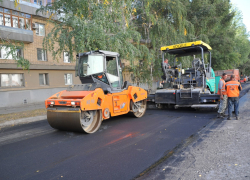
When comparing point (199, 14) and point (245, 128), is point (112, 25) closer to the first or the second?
point (245, 128)

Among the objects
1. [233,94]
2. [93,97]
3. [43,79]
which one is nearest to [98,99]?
[93,97]

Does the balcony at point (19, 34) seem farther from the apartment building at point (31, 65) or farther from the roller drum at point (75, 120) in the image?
the roller drum at point (75, 120)

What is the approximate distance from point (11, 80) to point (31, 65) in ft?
6.42

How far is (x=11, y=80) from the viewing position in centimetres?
1658

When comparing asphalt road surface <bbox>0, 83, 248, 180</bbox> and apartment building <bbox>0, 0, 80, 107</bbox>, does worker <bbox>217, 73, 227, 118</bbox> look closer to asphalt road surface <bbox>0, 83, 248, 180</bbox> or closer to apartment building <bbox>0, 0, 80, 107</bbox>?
asphalt road surface <bbox>0, 83, 248, 180</bbox>

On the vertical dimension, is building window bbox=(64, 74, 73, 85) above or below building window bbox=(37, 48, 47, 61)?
below

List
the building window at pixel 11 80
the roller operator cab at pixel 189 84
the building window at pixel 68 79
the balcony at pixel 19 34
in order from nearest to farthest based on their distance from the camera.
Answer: the roller operator cab at pixel 189 84 → the balcony at pixel 19 34 → the building window at pixel 11 80 → the building window at pixel 68 79

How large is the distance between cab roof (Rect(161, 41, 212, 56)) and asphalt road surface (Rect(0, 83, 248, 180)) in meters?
3.82

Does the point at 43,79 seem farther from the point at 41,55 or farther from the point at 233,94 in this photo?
the point at 233,94

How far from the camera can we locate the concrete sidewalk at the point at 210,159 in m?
3.40

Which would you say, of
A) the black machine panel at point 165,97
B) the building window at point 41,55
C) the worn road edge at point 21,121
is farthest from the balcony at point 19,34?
the black machine panel at point 165,97

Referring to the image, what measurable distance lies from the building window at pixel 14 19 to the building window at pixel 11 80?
12.9 ft

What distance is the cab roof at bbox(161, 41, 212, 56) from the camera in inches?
373

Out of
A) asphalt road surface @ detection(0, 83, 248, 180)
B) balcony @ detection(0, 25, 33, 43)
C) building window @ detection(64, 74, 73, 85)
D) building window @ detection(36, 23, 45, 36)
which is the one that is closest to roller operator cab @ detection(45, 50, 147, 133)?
asphalt road surface @ detection(0, 83, 248, 180)
